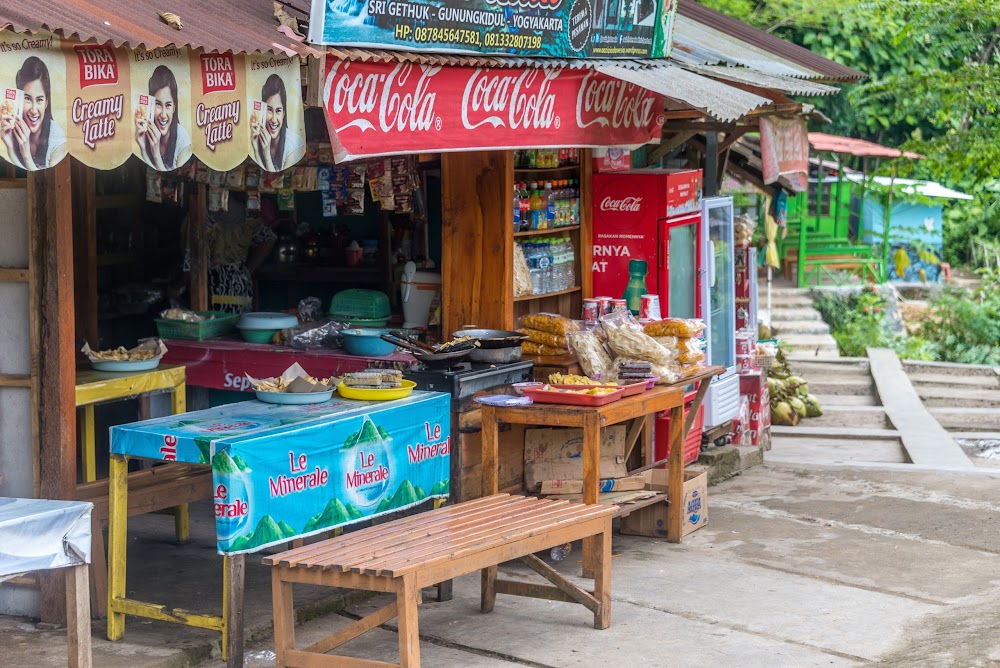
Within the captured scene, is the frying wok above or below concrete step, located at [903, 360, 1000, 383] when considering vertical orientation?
above

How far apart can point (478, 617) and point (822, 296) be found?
12959 mm

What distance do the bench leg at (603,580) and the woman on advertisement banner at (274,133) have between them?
2269 mm

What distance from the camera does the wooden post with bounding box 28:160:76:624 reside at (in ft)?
18.4

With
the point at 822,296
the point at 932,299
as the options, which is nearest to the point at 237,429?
the point at 822,296

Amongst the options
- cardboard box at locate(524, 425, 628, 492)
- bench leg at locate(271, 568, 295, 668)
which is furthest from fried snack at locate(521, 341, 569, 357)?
bench leg at locate(271, 568, 295, 668)

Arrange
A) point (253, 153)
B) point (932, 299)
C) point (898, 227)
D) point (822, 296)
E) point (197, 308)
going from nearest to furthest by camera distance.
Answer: point (253, 153) < point (197, 308) < point (822, 296) < point (932, 299) < point (898, 227)

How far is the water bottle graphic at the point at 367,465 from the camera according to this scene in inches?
234

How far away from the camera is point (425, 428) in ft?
21.1

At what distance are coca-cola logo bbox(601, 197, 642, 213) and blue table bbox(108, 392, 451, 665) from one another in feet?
9.09

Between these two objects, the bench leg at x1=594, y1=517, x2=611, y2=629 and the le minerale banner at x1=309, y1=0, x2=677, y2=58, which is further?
the bench leg at x1=594, y1=517, x2=611, y2=629

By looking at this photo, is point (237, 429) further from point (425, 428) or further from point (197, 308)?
point (197, 308)

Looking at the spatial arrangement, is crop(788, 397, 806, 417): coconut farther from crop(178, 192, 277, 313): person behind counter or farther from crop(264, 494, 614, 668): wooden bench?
crop(264, 494, 614, 668): wooden bench

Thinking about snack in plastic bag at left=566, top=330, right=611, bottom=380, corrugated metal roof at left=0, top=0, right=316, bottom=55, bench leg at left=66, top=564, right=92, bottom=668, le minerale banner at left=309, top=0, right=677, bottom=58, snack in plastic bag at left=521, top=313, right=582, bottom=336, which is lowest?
bench leg at left=66, top=564, right=92, bottom=668

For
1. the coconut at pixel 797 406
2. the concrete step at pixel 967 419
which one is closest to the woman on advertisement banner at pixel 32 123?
the coconut at pixel 797 406
